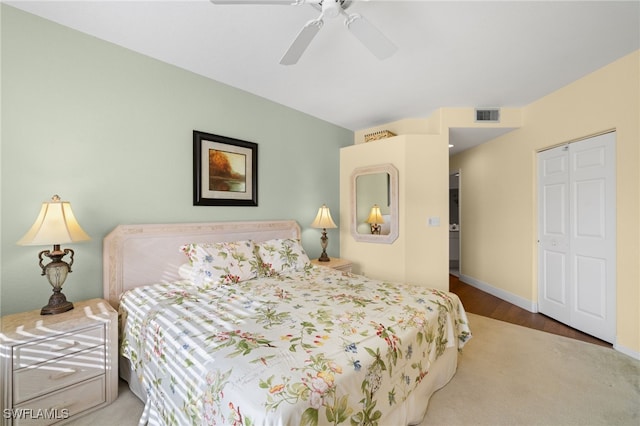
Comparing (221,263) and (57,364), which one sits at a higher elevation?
(221,263)

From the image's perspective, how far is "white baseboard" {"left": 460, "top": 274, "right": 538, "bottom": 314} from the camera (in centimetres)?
351

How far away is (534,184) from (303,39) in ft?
11.4

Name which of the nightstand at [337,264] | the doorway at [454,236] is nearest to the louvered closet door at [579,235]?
the doorway at [454,236]

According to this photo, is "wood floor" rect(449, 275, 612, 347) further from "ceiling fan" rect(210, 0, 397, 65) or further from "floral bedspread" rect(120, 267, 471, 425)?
"ceiling fan" rect(210, 0, 397, 65)

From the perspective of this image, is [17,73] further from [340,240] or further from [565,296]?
[565,296]

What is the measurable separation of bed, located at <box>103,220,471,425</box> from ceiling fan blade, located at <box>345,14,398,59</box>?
167cm

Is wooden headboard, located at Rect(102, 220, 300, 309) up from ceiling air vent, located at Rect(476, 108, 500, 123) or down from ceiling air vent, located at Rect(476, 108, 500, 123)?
down

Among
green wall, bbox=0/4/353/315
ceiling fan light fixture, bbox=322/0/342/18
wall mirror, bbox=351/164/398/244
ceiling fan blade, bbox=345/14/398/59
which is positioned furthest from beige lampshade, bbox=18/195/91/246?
wall mirror, bbox=351/164/398/244

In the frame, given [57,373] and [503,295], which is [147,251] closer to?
[57,373]

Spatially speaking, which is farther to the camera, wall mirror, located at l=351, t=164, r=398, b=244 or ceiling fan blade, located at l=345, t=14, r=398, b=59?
wall mirror, located at l=351, t=164, r=398, b=244

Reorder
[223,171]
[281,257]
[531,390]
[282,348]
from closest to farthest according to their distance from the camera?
[282,348] < [531,390] < [281,257] < [223,171]

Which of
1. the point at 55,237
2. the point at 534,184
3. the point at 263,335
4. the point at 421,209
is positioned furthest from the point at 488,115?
the point at 55,237

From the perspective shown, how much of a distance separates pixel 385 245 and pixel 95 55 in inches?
139

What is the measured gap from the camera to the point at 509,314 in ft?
11.2
